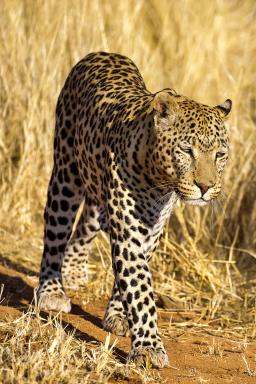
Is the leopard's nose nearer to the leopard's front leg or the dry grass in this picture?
the leopard's front leg

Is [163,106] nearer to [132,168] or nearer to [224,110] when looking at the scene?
[132,168]

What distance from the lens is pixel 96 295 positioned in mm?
7805

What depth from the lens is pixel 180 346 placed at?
21.7 feet

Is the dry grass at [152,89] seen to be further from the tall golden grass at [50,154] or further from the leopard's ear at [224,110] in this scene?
the leopard's ear at [224,110]

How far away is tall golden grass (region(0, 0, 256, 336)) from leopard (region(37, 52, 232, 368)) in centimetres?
89

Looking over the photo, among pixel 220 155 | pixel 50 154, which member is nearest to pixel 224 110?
pixel 220 155

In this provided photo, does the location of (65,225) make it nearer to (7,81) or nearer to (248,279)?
(248,279)

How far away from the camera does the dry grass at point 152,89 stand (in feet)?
25.8

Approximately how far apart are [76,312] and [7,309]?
676mm

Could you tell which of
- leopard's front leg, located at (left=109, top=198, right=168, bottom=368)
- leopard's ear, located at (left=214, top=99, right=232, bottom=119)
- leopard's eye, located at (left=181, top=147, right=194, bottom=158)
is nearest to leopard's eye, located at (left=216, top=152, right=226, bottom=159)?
leopard's eye, located at (left=181, top=147, right=194, bottom=158)

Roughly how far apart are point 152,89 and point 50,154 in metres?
1.61

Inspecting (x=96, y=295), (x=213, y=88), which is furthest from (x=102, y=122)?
(x=213, y=88)

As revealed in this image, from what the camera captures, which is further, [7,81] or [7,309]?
[7,81]

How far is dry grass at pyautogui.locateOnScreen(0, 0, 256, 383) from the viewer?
786 cm
